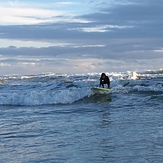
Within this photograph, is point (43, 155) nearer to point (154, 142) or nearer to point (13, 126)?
point (154, 142)

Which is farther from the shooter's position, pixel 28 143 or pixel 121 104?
pixel 121 104

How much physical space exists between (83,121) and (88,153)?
574 centimetres

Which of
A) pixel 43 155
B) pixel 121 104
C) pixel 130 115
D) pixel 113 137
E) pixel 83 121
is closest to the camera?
pixel 43 155

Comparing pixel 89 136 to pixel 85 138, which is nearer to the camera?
pixel 85 138

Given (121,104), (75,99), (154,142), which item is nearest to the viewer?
(154,142)

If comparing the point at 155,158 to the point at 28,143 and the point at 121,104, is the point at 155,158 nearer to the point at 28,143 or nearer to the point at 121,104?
the point at 28,143

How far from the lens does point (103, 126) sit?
13.6 m

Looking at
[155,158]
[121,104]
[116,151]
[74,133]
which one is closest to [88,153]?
[116,151]

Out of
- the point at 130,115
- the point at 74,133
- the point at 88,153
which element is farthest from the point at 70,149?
the point at 130,115

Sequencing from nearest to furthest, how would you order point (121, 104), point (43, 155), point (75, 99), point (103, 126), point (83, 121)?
point (43, 155), point (103, 126), point (83, 121), point (121, 104), point (75, 99)

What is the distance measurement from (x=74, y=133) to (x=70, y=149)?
2.35m

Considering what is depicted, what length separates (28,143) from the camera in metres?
10.9

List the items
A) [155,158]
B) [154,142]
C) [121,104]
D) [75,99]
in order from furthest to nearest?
[75,99]
[121,104]
[154,142]
[155,158]

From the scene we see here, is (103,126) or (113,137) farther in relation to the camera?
(103,126)
